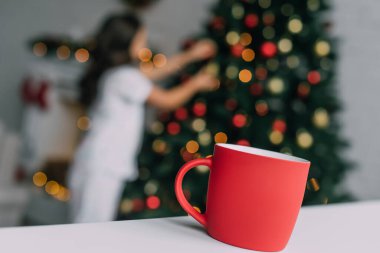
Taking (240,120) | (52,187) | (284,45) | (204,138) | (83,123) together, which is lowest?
(52,187)

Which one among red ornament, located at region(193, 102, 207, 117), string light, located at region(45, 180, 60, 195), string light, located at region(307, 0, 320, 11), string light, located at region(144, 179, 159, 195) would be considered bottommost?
string light, located at region(45, 180, 60, 195)

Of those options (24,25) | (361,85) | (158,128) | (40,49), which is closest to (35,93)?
(40,49)

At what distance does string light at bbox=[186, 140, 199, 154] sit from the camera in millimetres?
2555

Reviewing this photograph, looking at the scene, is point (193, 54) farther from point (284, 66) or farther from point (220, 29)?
point (284, 66)

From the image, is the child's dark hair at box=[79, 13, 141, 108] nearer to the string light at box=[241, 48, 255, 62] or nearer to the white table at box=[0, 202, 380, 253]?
the string light at box=[241, 48, 255, 62]

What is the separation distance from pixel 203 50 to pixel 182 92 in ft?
0.79

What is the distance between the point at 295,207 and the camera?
0.51m

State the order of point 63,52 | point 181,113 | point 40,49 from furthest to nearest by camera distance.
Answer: point 40,49
point 63,52
point 181,113

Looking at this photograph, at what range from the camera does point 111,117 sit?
2.27 meters

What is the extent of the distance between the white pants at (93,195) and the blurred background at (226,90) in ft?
0.76

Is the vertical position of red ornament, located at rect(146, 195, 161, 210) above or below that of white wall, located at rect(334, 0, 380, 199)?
below

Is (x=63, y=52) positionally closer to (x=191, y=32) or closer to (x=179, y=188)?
(x=191, y=32)

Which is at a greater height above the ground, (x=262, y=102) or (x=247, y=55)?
(x=247, y=55)

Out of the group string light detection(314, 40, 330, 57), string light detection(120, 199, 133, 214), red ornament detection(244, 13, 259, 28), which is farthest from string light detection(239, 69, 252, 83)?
string light detection(120, 199, 133, 214)
